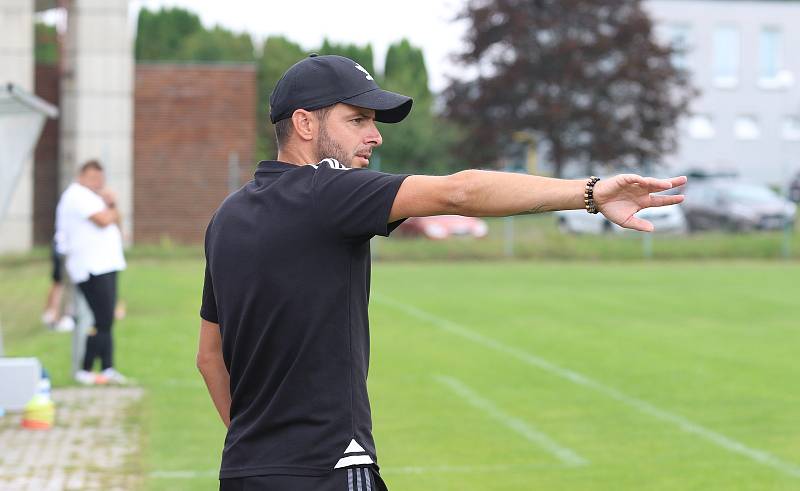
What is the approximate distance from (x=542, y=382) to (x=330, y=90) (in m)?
7.97

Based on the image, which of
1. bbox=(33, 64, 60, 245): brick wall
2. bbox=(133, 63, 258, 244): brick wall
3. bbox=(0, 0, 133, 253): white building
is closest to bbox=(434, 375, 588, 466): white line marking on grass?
bbox=(0, 0, 133, 253): white building

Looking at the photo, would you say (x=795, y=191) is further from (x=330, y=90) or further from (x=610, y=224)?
(x=330, y=90)

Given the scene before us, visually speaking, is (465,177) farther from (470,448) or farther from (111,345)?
(111,345)

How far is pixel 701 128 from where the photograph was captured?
63594 millimetres

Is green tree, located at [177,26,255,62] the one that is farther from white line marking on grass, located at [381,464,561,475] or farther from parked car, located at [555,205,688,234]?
white line marking on grass, located at [381,464,561,475]

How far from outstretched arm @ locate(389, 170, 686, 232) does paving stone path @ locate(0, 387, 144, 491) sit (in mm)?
4681

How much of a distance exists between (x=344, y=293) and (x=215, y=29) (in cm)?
5243

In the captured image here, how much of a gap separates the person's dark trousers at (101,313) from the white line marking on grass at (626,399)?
151 inches

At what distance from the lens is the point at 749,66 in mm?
63719

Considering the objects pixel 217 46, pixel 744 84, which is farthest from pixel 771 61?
pixel 217 46

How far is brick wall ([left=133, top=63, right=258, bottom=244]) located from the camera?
2880cm

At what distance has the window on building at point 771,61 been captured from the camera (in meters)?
64.1

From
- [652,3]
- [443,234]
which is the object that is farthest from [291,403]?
[652,3]

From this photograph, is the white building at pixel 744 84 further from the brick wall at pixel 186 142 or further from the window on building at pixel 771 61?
the brick wall at pixel 186 142
